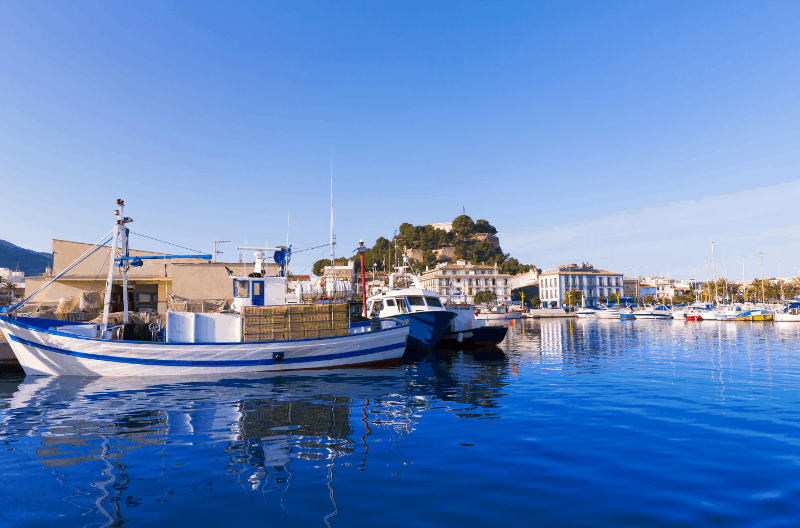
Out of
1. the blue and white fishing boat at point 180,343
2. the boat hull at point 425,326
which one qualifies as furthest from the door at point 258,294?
the boat hull at point 425,326

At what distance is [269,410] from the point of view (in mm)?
12062

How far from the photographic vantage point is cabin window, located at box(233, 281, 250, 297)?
69.8 ft

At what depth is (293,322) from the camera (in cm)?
1955

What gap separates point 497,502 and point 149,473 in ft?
18.7

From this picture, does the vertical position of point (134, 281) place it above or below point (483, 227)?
below

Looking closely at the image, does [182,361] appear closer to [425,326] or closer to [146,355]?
[146,355]

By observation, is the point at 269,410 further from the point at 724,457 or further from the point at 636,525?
the point at 724,457

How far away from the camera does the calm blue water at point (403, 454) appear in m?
5.80

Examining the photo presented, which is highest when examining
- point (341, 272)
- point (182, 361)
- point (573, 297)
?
point (341, 272)

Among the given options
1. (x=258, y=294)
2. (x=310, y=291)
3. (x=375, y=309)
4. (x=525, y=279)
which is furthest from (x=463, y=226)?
(x=258, y=294)

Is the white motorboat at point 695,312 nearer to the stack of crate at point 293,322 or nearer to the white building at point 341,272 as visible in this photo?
the white building at point 341,272

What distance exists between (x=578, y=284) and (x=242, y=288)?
123730 mm

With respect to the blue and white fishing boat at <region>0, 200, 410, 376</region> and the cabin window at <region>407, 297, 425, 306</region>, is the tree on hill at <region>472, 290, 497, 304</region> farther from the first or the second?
the blue and white fishing boat at <region>0, 200, 410, 376</region>

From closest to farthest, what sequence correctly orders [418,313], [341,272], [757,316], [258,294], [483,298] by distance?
[258,294], [418,313], [757,316], [341,272], [483,298]
